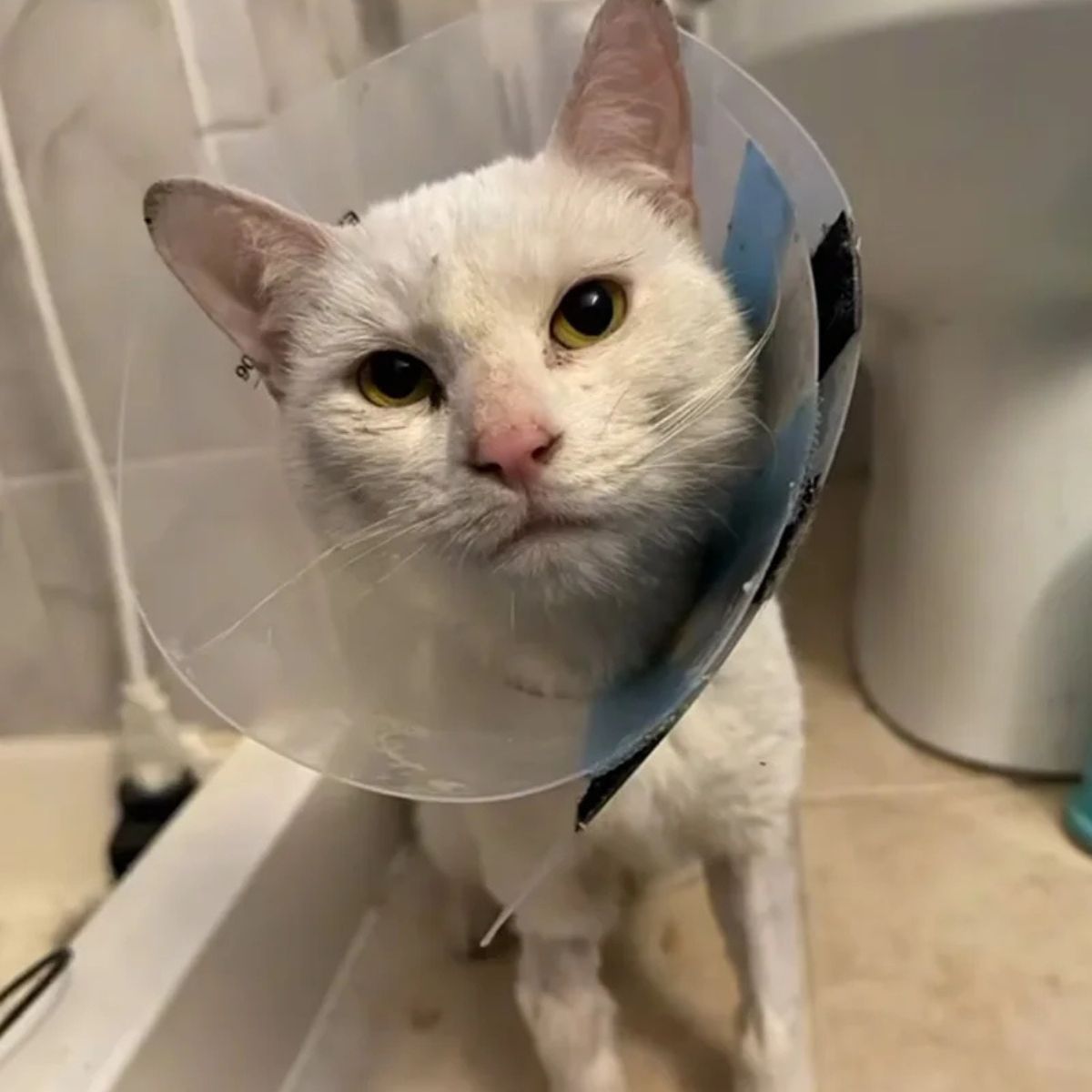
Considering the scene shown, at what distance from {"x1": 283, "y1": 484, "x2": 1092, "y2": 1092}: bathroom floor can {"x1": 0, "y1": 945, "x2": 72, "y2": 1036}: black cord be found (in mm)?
196

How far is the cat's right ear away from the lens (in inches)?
21.0

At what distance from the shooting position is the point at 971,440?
0.93 m

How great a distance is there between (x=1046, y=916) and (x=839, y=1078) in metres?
0.21

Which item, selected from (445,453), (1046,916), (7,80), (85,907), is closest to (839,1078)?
(1046,916)

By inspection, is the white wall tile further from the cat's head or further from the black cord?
the cat's head

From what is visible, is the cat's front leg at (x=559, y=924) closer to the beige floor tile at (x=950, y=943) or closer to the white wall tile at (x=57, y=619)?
the beige floor tile at (x=950, y=943)

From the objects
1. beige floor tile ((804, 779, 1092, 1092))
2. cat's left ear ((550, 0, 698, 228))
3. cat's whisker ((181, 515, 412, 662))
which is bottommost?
beige floor tile ((804, 779, 1092, 1092))

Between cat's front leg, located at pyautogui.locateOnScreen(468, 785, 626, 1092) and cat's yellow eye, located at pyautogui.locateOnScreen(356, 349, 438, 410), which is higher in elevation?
cat's yellow eye, located at pyautogui.locateOnScreen(356, 349, 438, 410)

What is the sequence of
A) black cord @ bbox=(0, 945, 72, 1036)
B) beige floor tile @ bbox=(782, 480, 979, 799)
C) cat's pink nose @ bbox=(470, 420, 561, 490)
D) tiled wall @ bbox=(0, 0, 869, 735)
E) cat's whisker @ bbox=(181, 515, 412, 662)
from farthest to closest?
beige floor tile @ bbox=(782, 480, 979, 799) < tiled wall @ bbox=(0, 0, 869, 735) < black cord @ bbox=(0, 945, 72, 1036) < cat's whisker @ bbox=(181, 515, 412, 662) < cat's pink nose @ bbox=(470, 420, 561, 490)

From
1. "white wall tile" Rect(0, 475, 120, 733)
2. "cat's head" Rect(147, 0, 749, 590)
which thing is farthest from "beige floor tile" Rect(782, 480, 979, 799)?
"white wall tile" Rect(0, 475, 120, 733)

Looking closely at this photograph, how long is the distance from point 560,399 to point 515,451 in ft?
0.10

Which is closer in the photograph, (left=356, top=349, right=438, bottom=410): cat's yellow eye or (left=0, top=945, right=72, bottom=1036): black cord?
(left=356, top=349, right=438, bottom=410): cat's yellow eye

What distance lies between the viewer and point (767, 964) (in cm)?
69

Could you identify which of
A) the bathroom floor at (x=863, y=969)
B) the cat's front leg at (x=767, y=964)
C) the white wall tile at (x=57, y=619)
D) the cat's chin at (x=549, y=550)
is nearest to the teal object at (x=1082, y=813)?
the bathroom floor at (x=863, y=969)
